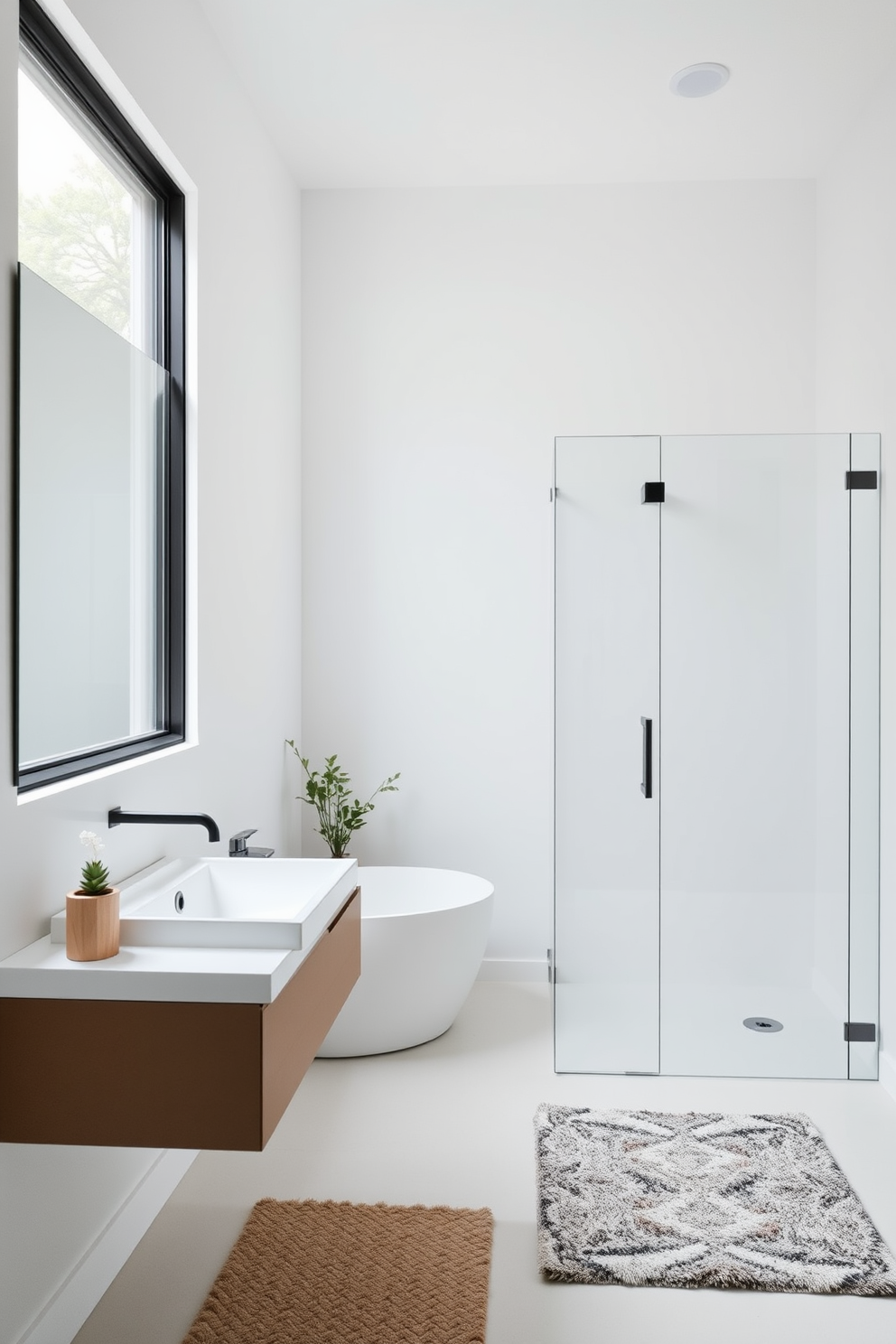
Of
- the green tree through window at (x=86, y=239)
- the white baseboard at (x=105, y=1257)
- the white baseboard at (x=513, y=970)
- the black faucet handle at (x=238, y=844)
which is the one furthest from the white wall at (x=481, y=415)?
the white baseboard at (x=105, y=1257)

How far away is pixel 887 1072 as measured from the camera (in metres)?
3.00

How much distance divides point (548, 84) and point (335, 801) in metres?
2.54

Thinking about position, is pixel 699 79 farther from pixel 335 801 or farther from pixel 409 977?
pixel 409 977

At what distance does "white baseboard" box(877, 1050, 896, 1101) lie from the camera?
296 cm

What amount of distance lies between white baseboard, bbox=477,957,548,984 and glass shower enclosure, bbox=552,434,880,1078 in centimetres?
78

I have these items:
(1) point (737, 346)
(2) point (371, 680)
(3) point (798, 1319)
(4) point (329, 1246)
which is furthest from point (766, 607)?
(4) point (329, 1246)

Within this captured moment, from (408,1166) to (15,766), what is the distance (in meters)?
1.47

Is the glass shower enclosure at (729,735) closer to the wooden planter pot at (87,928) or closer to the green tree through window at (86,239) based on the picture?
the green tree through window at (86,239)

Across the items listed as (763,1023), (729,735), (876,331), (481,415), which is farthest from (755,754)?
(481,415)

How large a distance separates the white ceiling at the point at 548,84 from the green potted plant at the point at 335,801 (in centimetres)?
214

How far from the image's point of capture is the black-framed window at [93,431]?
187 centimetres

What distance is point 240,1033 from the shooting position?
1.61 metres

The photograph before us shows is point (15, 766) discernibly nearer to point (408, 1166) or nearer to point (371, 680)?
point (408, 1166)

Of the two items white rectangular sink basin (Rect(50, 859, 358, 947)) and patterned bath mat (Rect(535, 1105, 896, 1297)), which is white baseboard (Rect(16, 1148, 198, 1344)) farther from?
patterned bath mat (Rect(535, 1105, 896, 1297))
